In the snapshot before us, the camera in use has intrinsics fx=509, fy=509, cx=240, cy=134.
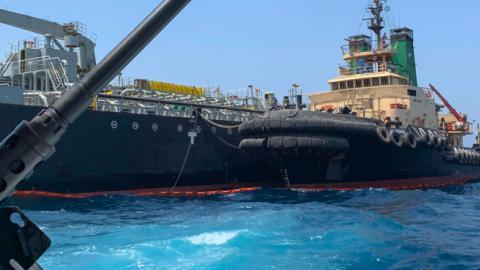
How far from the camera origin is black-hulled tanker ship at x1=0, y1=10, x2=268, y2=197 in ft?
48.2

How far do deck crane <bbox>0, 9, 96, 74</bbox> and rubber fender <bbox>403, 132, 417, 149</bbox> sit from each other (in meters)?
14.3

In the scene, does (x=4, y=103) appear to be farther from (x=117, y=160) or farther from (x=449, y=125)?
(x=449, y=125)

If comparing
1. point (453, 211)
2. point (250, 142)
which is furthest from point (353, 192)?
point (453, 211)

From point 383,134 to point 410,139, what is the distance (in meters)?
1.72

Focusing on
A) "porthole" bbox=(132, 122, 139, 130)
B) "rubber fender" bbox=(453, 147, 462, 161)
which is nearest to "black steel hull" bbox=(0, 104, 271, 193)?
"porthole" bbox=(132, 122, 139, 130)

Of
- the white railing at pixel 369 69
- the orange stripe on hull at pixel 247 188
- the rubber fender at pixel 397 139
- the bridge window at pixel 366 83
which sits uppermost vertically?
the white railing at pixel 369 69

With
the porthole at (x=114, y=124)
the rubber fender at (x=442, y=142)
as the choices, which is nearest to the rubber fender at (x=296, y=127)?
the porthole at (x=114, y=124)

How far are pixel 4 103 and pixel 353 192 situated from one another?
11478 mm

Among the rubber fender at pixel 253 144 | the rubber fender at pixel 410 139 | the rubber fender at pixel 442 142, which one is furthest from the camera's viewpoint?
the rubber fender at pixel 442 142

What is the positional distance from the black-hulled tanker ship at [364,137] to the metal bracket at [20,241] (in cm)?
1450

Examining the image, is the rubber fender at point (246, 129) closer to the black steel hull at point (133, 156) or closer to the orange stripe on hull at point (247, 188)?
the black steel hull at point (133, 156)

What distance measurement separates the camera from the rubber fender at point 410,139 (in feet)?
65.4

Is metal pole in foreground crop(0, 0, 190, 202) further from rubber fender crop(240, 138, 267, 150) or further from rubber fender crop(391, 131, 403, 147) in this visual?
rubber fender crop(391, 131, 403, 147)

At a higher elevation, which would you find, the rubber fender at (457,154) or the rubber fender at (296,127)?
the rubber fender at (296,127)
